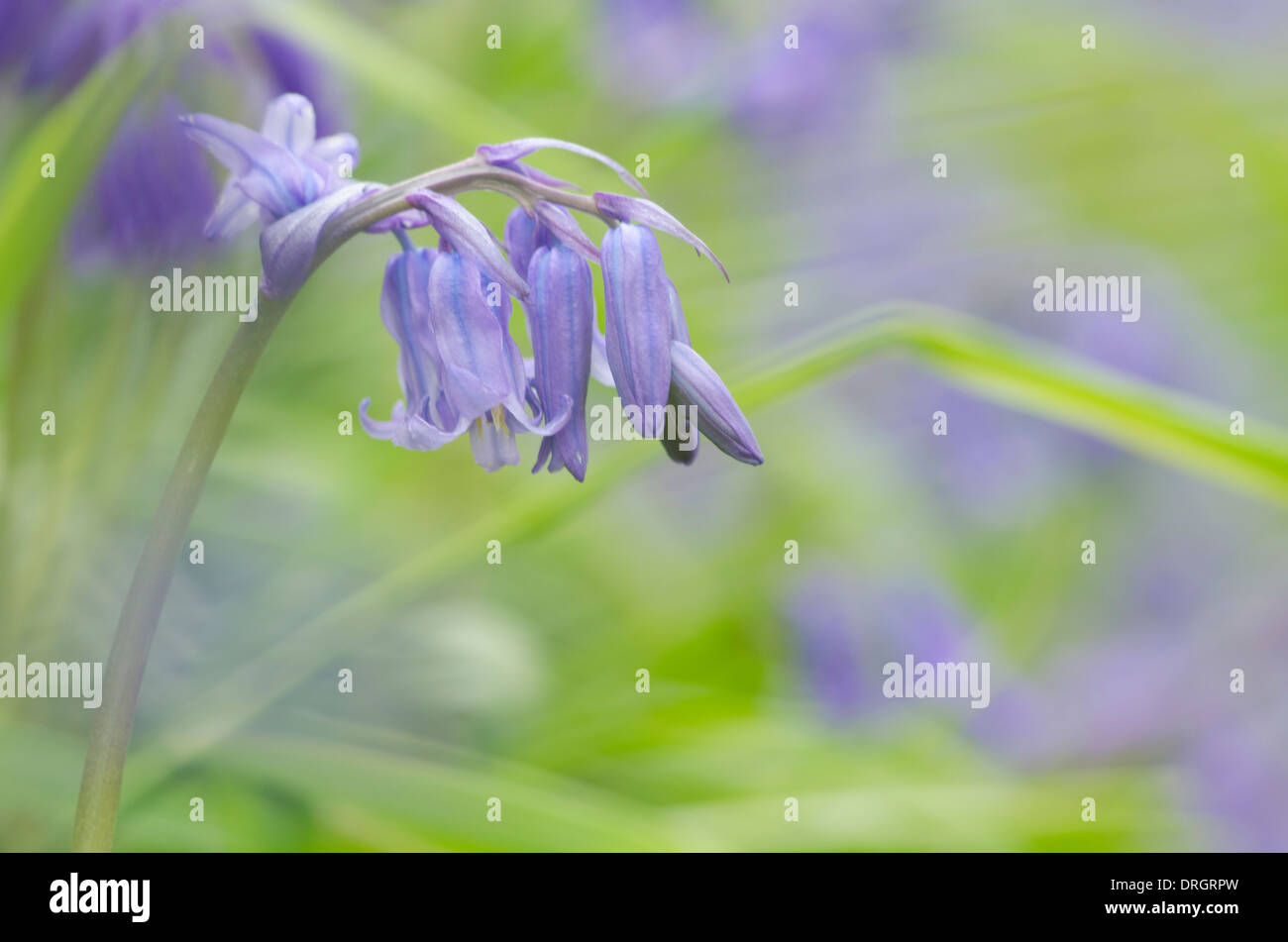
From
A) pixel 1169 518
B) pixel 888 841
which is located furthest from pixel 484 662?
pixel 1169 518

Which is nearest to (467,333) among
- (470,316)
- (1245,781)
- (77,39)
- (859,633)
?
(470,316)

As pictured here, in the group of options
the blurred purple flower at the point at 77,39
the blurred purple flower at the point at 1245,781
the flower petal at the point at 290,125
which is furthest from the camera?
the blurred purple flower at the point at 1245,781

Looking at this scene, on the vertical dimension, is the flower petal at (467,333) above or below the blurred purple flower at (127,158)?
below

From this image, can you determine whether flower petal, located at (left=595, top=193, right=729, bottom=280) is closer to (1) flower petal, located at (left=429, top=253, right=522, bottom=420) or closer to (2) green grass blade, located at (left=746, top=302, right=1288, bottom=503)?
(1) flower petal, located at (left=429, top=253, right=522, bottom=420)

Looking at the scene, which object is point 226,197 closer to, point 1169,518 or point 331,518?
point 331,518

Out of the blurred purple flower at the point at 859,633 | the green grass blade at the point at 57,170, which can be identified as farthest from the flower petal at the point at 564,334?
the blurred purple flower at the point at 859,633

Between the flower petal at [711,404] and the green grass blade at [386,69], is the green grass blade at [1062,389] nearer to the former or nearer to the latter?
the flower petal at [711,404]

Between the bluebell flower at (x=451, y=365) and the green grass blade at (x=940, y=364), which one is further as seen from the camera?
the green grass blade at (x=940, y=364)
